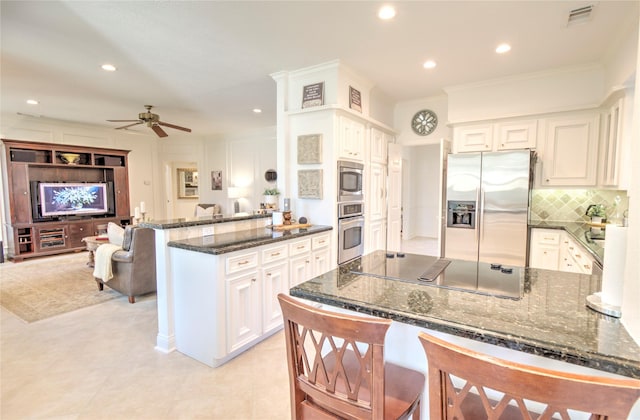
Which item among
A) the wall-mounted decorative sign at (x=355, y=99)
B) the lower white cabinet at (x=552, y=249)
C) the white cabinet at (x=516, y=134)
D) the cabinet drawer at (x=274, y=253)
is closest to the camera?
the cabinet drawer at (x=274, y=253)

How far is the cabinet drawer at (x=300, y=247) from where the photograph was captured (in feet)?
10.1

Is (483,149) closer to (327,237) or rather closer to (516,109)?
(516,109)

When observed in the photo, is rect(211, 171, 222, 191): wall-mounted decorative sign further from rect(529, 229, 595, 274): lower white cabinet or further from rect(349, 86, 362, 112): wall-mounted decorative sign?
rect(529, 229, 595, 274): lower white cabinet

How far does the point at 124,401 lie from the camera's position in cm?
206

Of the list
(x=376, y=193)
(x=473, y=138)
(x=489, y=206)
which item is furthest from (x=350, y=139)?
(x=489, y=206)

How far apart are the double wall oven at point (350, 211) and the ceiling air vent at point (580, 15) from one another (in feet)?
7.67

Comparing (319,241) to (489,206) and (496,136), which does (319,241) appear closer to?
(489,206)

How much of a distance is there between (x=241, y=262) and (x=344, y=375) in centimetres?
169

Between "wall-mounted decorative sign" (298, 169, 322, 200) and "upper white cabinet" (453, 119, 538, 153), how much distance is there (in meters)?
2.08

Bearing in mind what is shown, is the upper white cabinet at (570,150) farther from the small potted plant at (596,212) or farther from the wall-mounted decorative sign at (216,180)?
the wall-mounted decorative sign at (216,180)

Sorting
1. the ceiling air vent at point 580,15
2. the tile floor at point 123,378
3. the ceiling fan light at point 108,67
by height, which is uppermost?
the ceiling fan light at point 108,67

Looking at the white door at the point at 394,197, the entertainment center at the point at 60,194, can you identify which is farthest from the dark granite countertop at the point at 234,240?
the entertainment center at the point at 60,194

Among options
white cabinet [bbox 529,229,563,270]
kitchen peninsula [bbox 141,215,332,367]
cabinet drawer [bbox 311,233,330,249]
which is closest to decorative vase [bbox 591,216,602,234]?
white cabinet [bbox 529,229,563,270]

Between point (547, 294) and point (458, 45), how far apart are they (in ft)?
8.58
